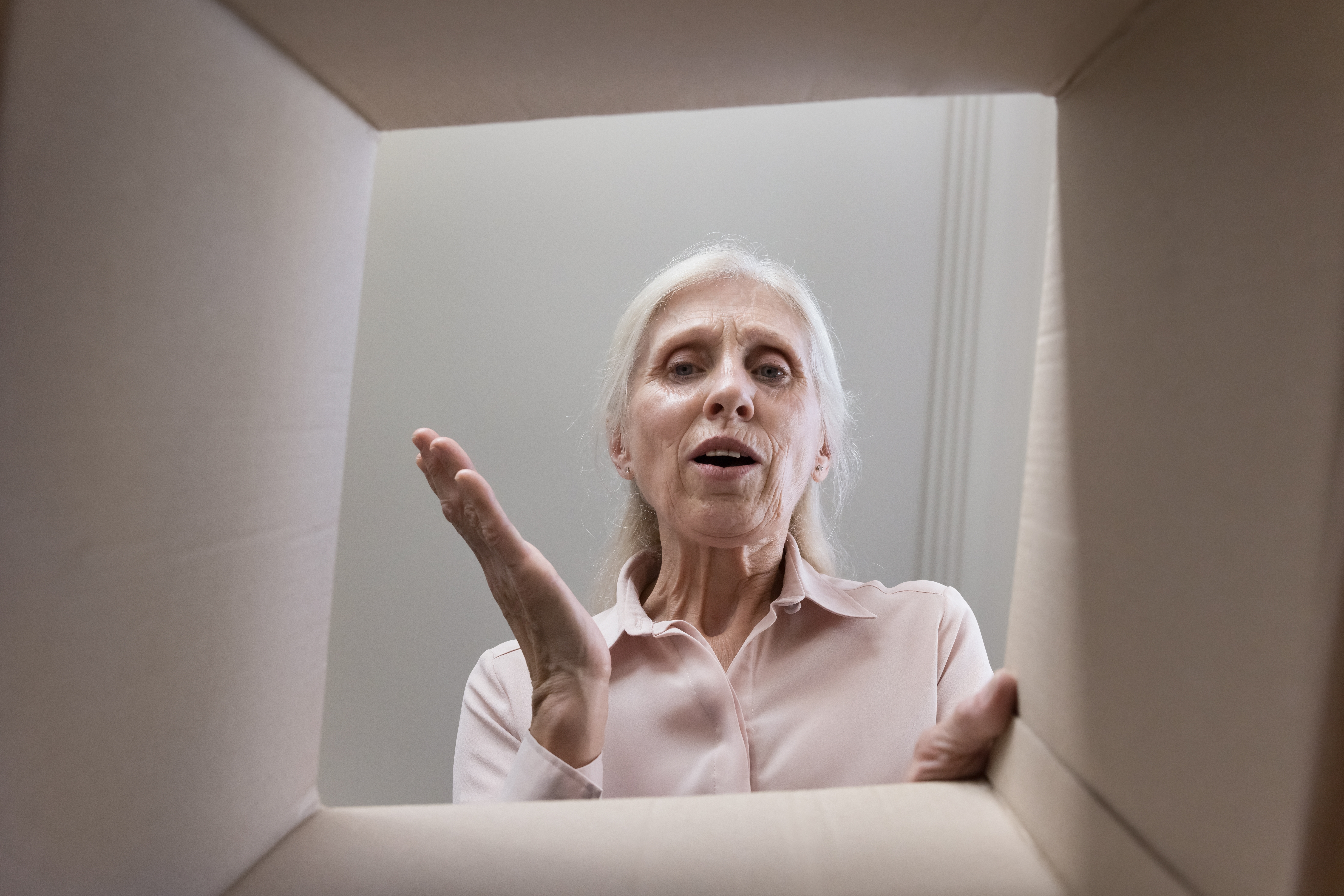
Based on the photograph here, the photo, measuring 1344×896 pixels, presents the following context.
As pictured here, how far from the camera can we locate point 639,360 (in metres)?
1.38

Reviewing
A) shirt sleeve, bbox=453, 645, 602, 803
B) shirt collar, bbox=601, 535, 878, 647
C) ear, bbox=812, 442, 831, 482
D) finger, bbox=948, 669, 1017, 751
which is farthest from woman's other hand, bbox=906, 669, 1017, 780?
ear, bbox=812, 442, 831, 482

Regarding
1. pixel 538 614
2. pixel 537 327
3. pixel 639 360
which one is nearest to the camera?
pixel 538 614

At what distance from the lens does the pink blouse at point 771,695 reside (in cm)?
109

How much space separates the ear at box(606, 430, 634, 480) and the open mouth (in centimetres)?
23

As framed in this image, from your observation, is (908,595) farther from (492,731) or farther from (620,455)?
(492,731)

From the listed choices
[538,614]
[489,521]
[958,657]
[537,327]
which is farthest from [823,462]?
[537,327]

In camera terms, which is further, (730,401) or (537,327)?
(537,327)

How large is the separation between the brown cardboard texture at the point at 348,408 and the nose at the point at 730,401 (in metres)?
0.76

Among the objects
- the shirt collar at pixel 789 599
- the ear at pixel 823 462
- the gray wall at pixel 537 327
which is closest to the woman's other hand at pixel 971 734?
the shirt collar at pixel 789 599

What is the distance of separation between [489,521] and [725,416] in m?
0.53

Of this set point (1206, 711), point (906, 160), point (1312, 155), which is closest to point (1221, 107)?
point (1312, 155)

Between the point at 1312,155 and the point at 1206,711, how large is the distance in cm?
16

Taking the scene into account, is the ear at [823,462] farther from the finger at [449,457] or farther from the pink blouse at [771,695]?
the finger at [449,457]

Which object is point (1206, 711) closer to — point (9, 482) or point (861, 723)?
point (9, 482)
